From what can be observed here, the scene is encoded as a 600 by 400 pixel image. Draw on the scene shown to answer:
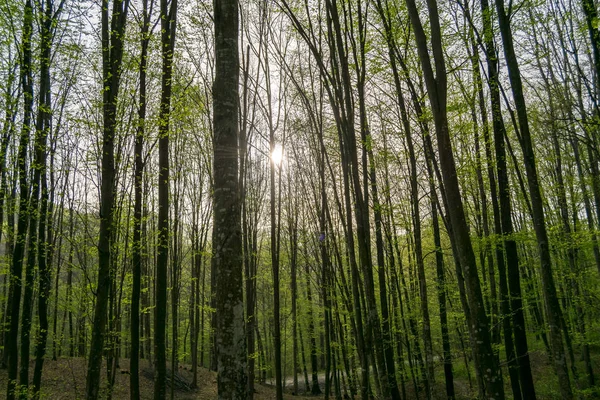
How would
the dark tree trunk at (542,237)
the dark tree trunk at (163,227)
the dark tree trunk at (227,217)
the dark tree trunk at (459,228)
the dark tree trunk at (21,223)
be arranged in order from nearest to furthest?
the dark tree trunk at (227,217)
the dark tree trunk at (459,228)
the dark tree trunk at (542,237)
the dark tree trunk at (163,227)
the dark tree trunk at (21,223)

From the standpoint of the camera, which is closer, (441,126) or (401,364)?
(441,126)

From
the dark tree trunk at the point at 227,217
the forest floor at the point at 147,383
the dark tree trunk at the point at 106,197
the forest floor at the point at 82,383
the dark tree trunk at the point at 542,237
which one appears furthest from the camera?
the forest floor at the point at 147,383

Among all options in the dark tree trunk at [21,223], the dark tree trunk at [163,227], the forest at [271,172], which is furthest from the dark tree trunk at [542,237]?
the dark tree trunk at [21,223]

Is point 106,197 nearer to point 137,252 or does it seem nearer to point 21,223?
point 137,252

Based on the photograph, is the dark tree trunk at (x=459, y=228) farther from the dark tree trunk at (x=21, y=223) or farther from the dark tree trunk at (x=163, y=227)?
the dark tree trunk at (x=21, y=223)

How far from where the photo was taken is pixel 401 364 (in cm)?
1451

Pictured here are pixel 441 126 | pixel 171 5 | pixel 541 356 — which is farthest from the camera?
pixel 541 356

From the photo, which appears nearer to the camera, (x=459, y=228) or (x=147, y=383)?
(x=459, y=228)

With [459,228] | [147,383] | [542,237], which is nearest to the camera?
[459,228]

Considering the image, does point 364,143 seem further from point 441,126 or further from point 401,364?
point 401,364

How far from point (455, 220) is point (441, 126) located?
1225mm

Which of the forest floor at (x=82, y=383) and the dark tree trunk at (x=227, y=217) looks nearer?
the dark tree trunk at (x=227, y=217)

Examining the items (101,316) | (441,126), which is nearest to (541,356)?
(441,126)

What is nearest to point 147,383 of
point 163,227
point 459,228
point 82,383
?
point 82,383
